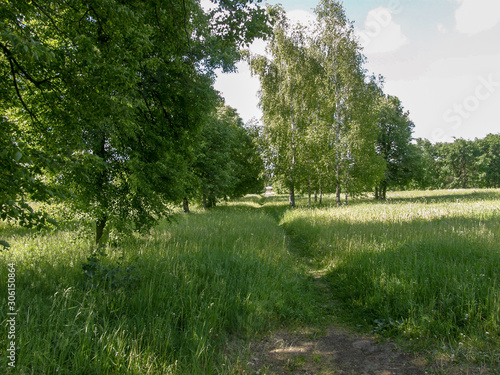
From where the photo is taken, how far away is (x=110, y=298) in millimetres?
3650

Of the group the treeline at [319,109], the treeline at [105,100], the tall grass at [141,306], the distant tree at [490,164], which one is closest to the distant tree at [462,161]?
the distant tree at [490,164]

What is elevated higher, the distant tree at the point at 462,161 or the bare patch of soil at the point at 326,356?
the distant tree at the point at 462,161

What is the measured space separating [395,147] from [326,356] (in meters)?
32.7

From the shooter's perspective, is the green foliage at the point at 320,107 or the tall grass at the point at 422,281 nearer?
the tall grass at the point at 422,281

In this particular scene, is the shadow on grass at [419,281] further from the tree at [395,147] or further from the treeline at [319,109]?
the tree at [395,147]

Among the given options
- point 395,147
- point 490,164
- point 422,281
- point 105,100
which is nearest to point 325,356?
point 422,281

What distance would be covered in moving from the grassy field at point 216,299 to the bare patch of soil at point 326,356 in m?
0.29

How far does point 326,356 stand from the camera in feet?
11.6

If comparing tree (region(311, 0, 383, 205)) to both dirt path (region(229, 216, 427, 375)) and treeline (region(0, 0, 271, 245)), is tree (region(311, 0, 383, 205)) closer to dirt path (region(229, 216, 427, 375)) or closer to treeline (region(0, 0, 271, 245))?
treeline (region(0, 0, 271, 245))

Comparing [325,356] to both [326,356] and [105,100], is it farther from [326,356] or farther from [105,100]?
[105,100]

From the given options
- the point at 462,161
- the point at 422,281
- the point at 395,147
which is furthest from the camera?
the point at 462,161

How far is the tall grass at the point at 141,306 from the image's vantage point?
2.68 metres

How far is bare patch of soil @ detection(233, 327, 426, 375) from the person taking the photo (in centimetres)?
319

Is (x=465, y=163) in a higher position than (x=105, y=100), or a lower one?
higher
